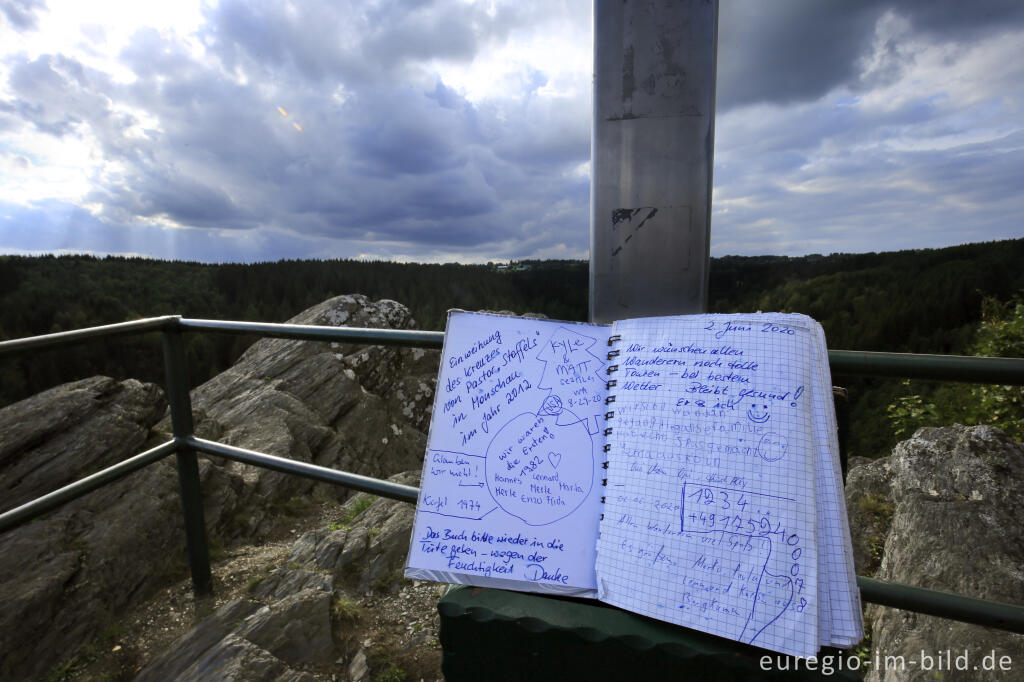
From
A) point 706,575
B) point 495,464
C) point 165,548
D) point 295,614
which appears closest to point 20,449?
point 165,548

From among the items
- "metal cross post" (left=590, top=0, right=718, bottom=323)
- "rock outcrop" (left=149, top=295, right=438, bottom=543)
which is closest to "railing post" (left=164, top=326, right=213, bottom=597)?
"rock outcrop" (left=149, top=295, right=438, bottom=543)

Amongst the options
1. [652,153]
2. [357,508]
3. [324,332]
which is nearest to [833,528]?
[652,153]

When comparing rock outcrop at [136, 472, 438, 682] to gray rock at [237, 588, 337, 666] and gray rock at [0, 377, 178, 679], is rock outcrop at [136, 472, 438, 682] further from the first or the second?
gray rock at [0, 377, 178, 679]

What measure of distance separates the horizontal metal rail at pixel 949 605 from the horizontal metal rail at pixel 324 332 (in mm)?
1208

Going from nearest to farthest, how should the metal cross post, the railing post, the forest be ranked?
1. the metal cross post
2. the railing post
3. the forest

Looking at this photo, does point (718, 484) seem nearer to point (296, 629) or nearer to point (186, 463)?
point (296, 629)

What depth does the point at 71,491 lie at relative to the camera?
196 cm

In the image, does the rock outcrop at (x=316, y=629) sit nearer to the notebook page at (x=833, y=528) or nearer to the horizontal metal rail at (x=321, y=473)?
the horizontal metal rail at (x=321, y=473)

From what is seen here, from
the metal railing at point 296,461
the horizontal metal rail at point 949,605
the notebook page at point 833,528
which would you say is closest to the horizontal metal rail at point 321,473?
the metal railing at point 296,461

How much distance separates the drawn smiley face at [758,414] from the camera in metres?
1.14

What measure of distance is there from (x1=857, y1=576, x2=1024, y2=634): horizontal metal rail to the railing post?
251cm

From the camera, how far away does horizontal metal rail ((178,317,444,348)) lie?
1.63m

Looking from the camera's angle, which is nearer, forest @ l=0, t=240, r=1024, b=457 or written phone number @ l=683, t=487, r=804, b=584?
written phone number @ l=683, t=487, r=804, b=584

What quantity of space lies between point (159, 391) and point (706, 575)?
16.5 feet
